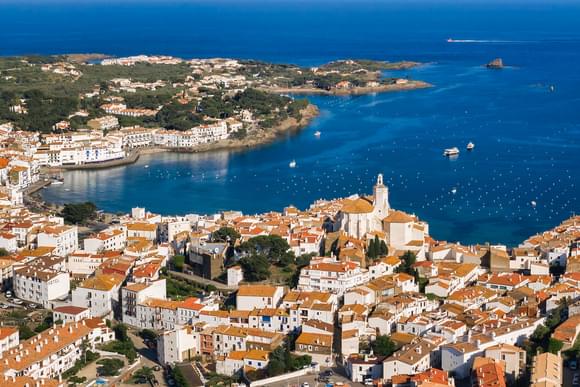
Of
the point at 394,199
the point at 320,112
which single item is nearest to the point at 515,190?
the point at 394,199

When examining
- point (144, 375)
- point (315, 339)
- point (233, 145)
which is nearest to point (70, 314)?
point (144, 375)

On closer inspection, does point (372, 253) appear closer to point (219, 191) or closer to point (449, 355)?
point (449, 355)

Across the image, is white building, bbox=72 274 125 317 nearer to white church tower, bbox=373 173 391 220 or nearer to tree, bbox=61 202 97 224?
white church tower, bbox=373 173 391 220

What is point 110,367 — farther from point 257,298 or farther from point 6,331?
point 257,298

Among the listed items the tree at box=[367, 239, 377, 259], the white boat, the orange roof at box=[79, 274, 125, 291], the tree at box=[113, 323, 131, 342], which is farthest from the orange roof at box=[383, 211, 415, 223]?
the white boat

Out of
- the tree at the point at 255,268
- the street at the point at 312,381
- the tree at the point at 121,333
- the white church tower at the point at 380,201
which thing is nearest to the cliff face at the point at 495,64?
the white church tower at the point at 380,201

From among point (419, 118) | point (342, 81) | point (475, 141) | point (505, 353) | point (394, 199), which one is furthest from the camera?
point (342, 81)
